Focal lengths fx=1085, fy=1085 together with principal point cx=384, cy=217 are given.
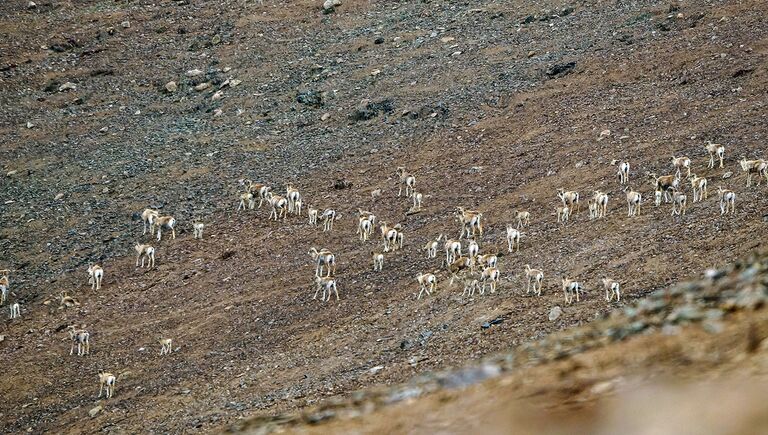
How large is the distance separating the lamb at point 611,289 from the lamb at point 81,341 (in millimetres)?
11928

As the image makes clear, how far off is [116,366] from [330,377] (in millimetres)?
6360

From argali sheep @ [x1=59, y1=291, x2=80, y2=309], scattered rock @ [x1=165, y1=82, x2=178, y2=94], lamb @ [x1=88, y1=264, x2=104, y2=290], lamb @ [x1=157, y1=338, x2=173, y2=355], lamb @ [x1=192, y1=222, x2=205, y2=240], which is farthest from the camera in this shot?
scattered rock @ [x1=165, y1=82, x2=178, y2=94]

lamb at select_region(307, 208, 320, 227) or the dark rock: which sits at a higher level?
the dark rock

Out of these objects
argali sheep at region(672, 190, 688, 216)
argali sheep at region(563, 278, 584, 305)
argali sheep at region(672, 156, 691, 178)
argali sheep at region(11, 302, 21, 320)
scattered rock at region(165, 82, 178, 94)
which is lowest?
A: argali sheep at region(11, 302, 21, 320)

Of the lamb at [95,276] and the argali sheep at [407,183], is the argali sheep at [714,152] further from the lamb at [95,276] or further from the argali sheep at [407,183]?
the lamb at [95,276]

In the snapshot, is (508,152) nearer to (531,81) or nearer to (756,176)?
(531,81)

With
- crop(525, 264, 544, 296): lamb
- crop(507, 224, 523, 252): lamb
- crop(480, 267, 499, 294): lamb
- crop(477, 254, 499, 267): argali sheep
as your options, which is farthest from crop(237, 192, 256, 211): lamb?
crop(525, 264, 544, 296): lamb

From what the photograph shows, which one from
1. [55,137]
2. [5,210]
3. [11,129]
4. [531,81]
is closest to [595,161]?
[531,81]

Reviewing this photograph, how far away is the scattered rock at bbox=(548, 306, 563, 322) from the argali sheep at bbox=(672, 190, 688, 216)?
17.1 ft

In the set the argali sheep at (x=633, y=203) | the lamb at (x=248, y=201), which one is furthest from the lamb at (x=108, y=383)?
the argali sheep at (x=633, y=203)

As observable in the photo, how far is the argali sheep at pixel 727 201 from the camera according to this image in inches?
869

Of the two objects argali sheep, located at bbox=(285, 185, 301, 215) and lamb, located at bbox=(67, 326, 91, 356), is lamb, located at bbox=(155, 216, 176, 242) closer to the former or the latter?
argali sheep, located at bbox=(285, 185, 301, 215)

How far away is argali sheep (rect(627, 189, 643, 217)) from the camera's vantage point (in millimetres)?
23808

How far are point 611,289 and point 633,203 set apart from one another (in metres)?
5.39
